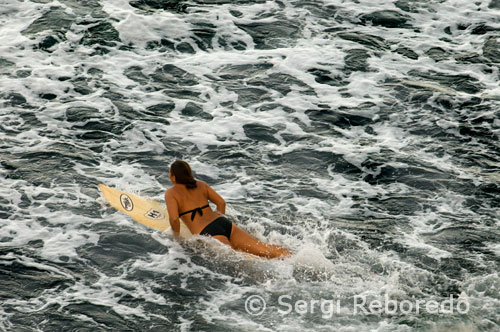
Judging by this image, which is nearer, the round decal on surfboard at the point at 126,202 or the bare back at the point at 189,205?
the bare back at the point at 189,205

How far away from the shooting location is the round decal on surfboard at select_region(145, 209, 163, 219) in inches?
389

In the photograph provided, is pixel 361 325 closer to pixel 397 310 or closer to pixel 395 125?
pixel 397 310

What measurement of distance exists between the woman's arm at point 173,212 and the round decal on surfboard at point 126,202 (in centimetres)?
99

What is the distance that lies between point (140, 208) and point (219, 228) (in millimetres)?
1434

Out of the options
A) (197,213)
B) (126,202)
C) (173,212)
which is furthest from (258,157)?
(173,212)

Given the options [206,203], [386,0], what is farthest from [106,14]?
[206,203]

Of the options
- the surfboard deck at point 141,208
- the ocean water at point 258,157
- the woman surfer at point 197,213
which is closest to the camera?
the ocean water at point 258,157

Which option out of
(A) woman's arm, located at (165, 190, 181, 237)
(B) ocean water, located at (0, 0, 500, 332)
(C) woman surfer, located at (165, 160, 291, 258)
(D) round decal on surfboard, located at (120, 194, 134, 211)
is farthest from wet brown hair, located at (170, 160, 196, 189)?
(D) round decal on surfboard, located at (120, 194, 134, 211)

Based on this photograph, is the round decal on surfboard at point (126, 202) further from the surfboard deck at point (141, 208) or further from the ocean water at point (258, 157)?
the ocean water at point (258, 157)

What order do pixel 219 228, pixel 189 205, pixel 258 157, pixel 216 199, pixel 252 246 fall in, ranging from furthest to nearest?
pixel 258 157 < pixel 216 199 < pixel 189 205 < pixel 219 228 < pixel 252 246

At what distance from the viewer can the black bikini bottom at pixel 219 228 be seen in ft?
30.0

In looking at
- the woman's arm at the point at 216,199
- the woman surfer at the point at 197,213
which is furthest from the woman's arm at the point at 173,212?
the woman's arm at the point at 216,199

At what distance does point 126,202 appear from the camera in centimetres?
1012

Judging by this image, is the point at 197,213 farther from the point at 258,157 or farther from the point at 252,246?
the point at 258,157
